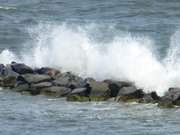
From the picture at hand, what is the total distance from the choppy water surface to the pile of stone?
50cm

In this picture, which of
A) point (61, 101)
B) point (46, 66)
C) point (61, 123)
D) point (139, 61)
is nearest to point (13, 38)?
point (46, 66)

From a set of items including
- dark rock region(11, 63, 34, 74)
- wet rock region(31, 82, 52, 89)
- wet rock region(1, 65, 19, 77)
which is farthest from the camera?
dark rock region(11, 63, 34, 74)

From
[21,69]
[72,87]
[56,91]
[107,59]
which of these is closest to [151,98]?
[72,87]

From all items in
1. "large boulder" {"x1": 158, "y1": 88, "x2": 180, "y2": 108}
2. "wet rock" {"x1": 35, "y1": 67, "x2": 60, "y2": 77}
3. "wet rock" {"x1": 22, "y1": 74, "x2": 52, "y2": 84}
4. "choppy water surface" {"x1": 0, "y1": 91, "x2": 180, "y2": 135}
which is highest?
"wet rock" {"x1": 35, "y1": 67, "x2": 60, "y2": 77}

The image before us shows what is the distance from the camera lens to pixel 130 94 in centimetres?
2167

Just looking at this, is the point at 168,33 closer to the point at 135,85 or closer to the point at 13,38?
the point at 13,38

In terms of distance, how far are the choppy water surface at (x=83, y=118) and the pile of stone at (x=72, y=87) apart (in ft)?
1.65

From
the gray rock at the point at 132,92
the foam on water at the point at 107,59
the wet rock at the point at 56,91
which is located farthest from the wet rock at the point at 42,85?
the gray rock at the point at 132,92

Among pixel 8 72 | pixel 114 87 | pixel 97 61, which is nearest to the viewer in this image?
pixel 114 87

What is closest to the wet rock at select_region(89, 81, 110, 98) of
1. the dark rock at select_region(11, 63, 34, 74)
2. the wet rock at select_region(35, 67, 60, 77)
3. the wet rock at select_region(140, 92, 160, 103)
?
the wet rock at select_region(140, 92, 160, 103)

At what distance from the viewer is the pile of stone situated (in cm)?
2150

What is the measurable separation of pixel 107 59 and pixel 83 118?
22.1 ft

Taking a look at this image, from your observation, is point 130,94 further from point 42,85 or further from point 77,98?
point 42,85

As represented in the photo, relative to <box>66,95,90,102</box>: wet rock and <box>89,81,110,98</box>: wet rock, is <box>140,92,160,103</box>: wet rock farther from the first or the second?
<box>66,95,90,102</box>: wet rock
